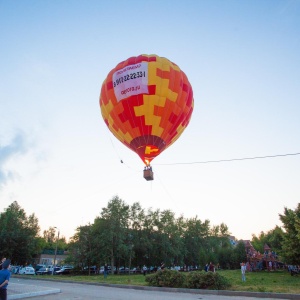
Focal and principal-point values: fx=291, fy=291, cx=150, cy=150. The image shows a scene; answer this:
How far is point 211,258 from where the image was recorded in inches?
2197

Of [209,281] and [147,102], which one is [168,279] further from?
[147,102]

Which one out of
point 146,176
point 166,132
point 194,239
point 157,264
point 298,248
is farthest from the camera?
point 194,239

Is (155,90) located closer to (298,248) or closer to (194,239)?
(298,248)

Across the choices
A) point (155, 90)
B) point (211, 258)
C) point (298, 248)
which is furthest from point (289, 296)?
point (211, 258)

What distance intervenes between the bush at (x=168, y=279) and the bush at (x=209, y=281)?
1.22 meters

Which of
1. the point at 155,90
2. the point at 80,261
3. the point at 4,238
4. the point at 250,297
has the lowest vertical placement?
the point at 250,297

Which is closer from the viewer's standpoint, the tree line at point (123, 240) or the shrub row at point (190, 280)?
the shrub row at point (190, 280)

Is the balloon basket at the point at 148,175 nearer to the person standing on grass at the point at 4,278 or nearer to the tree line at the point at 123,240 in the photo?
the person standing on grass at the point at 4,278

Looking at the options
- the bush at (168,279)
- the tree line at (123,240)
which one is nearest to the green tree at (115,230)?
the tree line at (123,240)

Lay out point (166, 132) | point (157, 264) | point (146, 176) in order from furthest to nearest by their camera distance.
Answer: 1. point (157, 264)
2. point (166, 132)
3. point (146, 176)

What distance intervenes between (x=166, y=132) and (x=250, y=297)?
10.2m

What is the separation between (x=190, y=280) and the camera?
18031mm

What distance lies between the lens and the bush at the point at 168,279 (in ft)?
62.3

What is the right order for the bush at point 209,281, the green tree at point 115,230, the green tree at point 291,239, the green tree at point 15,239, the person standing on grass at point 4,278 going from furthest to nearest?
the green tree at point 115,230 → the green tree at point 15,239 → the green tree at point 291,239 → the bush at point 209,281 → the person standing on grass at point 4,278
